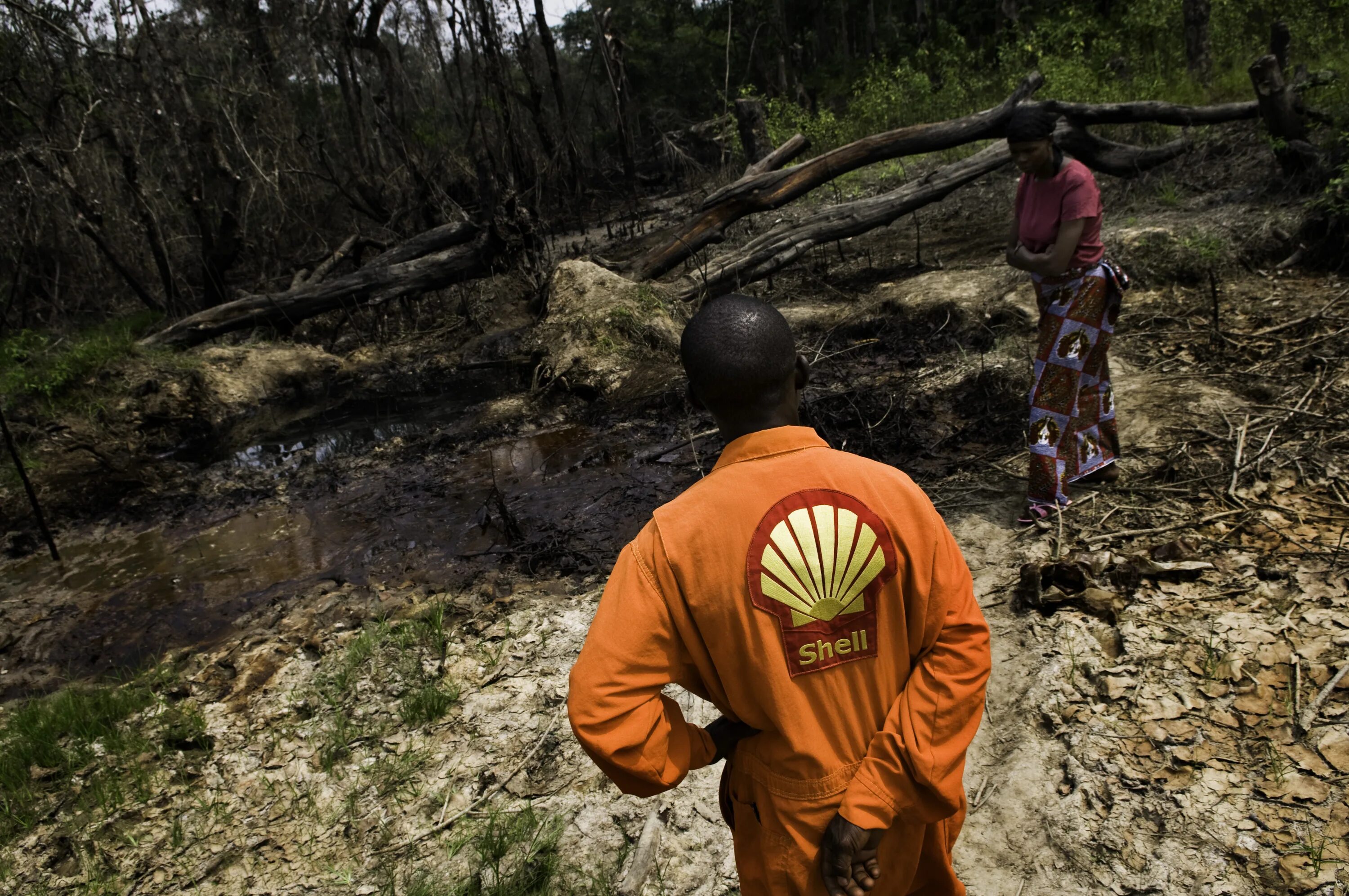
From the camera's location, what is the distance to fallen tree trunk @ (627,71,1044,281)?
27.5ft

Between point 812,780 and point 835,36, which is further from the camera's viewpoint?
point 835,36

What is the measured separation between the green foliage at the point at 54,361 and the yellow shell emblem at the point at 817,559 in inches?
327

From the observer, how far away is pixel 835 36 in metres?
32.3

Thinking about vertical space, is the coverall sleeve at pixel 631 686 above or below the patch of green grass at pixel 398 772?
above

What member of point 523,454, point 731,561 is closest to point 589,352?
point 523,454

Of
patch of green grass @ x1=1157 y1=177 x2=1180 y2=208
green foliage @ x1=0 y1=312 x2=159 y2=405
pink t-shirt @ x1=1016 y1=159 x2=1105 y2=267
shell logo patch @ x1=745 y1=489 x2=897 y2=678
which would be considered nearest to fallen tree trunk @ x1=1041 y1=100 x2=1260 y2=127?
patch of green grass @ x1=1157 y1=177 x2=1180 y2=208

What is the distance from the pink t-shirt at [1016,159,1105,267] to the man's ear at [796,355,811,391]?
244 centimetres

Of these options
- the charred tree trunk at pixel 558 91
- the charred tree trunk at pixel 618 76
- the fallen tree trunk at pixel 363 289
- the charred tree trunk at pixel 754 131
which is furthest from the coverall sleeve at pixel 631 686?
the charred tree trunk at pixel 558 91

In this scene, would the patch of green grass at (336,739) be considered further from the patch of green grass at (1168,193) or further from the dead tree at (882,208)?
the patch of green grass at (1168,193)

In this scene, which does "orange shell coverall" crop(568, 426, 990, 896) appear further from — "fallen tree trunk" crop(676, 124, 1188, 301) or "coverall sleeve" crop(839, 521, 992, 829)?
"fallen tree trunk" crop(676, 124, 1188, 301)

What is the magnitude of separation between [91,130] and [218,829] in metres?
10.9

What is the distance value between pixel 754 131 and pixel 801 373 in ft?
37.7

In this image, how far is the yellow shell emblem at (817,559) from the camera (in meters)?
1.26

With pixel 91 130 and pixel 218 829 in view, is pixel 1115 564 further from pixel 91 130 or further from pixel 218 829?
pixel 91 130
